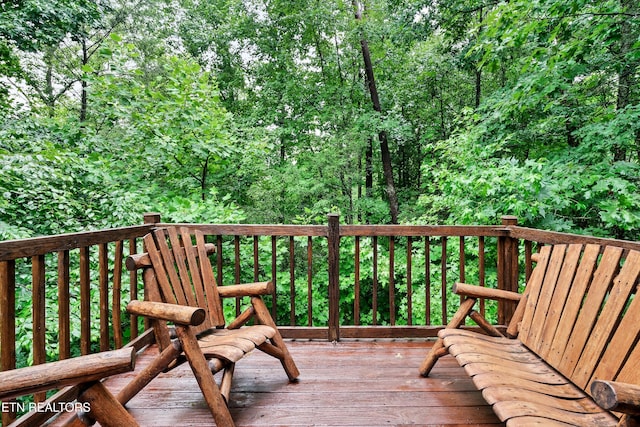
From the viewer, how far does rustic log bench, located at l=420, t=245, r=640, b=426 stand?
3.86 feet

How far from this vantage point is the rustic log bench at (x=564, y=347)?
46.3 inches

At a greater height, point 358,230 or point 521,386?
point 358,230

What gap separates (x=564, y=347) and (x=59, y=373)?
194cm

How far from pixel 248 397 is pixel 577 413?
4.92 ft

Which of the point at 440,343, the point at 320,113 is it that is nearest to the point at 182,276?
the point at 440,343

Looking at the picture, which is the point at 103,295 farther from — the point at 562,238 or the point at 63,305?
the point at 562,238

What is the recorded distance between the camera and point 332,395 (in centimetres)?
182

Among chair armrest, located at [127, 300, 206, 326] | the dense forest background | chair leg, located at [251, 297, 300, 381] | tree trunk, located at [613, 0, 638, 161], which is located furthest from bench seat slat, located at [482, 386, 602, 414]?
tree trunk, located at [613, 0, 638, 161]

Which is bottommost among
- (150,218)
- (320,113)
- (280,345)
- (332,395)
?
(332,395)


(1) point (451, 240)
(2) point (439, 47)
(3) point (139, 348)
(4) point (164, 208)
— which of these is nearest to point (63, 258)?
(3) point (139, 348)

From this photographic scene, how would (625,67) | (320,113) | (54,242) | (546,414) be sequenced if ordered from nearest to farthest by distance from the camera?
(546,414)
(54,242)
(625,67)
(320,113)

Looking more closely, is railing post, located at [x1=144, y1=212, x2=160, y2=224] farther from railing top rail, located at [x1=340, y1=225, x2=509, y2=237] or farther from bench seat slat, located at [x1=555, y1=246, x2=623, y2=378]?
bench seat slat, located at [x1=555, y1=246, x2=623, y2=378]

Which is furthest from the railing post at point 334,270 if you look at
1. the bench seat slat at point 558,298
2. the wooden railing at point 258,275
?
the bench seat slat at point 558,298

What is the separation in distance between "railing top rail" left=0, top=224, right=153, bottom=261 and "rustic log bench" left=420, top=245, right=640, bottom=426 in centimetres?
205
